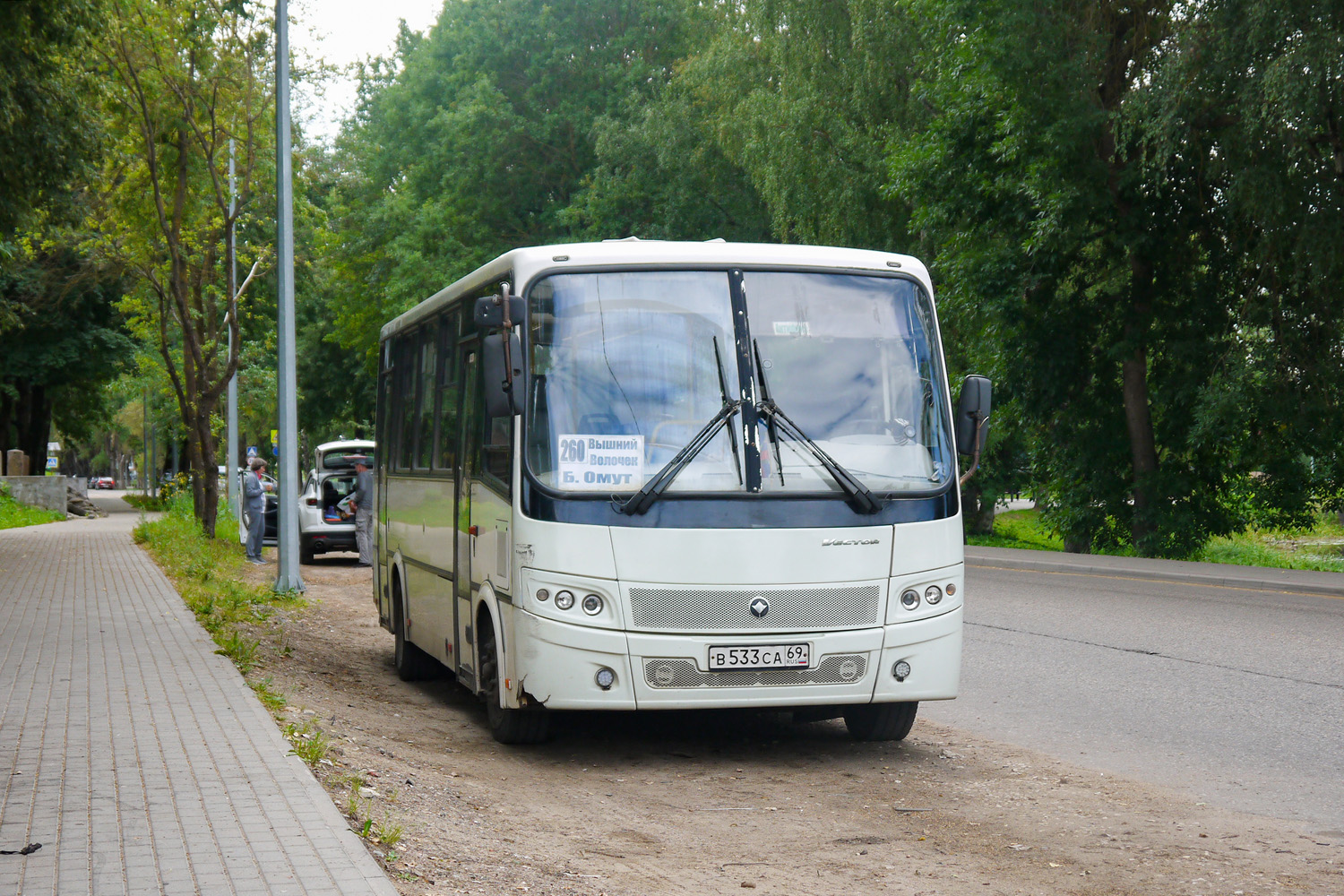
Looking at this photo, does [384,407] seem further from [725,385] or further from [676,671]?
[676,671]

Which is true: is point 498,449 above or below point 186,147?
below

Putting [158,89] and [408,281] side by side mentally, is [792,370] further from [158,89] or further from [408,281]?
[408,281]

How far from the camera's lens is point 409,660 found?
469 inches

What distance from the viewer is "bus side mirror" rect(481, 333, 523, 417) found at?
7898 millimetres

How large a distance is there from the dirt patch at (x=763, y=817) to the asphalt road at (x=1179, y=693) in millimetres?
442

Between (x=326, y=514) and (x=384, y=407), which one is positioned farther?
(x=326, y=514)

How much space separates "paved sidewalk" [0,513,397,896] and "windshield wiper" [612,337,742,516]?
2111mm

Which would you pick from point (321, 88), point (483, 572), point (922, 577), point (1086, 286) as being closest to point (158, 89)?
point (321, 88)

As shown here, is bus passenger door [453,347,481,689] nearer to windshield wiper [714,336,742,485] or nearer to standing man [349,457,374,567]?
windshield wiper [714,336,742,485]

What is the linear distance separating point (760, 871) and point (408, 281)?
136 ft

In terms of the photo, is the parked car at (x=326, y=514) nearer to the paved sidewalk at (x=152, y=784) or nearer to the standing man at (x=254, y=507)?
the standing man at (x=254, y=507)

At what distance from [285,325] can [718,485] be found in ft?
40.0

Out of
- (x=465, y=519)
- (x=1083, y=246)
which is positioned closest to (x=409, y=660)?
(x=465, y=519)

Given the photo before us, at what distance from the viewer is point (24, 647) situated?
1216 cm
